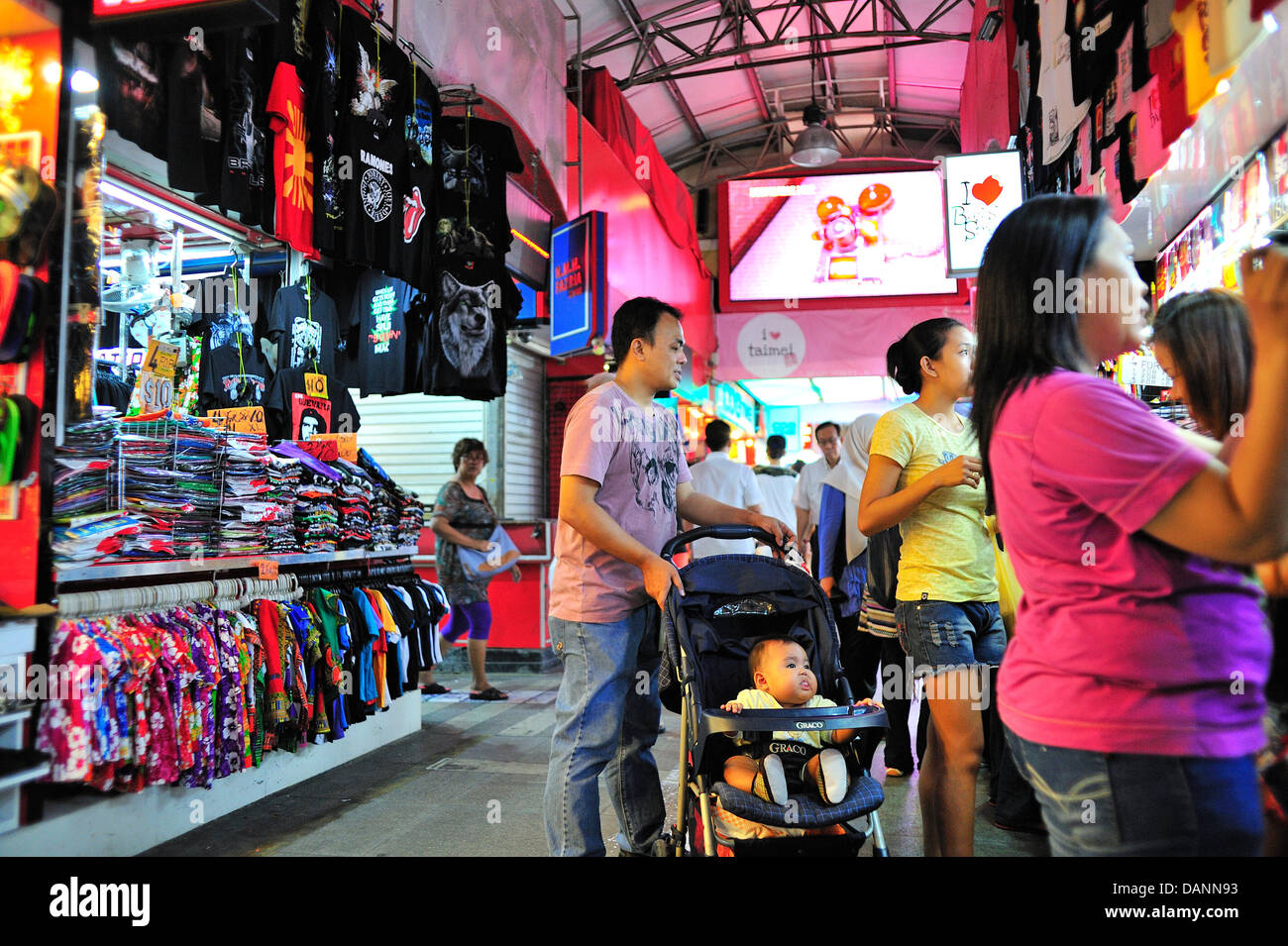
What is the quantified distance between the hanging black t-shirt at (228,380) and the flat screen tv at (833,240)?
716 cm

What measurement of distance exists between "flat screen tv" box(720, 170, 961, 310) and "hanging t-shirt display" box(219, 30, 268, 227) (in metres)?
7.55

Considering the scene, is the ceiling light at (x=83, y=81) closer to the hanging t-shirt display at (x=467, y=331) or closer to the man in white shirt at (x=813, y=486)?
the hanging t-shirt display at (x=467, y=331)

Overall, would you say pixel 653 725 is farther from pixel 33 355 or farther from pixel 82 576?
pixel 33 355

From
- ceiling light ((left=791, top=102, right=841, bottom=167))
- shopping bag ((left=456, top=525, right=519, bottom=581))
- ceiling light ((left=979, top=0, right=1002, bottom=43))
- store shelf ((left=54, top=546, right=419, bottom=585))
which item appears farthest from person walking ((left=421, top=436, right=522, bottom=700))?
ceiling light ((left=791, top=102, right=841, bottom=167))

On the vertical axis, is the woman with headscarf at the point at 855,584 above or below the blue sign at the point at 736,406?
below

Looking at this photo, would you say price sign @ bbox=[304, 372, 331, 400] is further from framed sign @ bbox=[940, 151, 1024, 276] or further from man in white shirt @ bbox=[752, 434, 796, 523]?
framed sign @ bbox=[940, 151, 1024, 276]

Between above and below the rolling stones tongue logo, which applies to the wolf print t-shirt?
below

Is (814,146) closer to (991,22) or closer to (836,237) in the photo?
(836,237)

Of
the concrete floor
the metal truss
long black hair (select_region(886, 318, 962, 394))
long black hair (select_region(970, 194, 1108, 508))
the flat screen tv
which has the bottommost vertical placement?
the concrete floor

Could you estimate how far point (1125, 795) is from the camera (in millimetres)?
1217

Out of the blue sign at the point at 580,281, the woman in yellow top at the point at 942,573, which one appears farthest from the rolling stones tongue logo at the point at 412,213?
the woman in yellow top at the point at 942,573

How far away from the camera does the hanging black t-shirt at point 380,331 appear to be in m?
5.86

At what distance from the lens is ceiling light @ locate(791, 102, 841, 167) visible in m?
12.3

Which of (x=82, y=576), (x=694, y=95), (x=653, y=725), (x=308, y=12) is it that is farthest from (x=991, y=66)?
(x=694, y=95)
